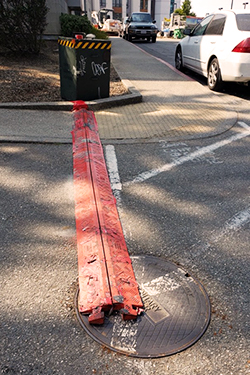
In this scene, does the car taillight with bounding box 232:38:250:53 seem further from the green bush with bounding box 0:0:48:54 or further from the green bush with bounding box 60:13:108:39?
the green bush with bounding box 60:13:108:39

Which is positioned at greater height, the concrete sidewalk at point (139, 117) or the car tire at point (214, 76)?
the car tire at point (214, 76)

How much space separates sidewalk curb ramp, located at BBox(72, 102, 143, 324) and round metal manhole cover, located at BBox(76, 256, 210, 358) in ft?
0.19

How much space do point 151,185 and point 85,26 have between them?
1389 cm

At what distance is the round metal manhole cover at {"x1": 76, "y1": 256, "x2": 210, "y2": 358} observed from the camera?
7.03ft

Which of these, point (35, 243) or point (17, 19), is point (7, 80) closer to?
point (17, 19)

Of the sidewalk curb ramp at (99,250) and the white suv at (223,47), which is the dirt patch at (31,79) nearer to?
the white suv at (223,47)

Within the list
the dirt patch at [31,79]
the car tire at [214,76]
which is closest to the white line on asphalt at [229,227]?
the dirt patch at [31,79]

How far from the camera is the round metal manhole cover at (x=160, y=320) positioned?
214cm

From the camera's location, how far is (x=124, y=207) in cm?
369

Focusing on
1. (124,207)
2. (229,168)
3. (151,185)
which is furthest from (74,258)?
(229,168)

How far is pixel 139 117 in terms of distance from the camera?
683 centimetres

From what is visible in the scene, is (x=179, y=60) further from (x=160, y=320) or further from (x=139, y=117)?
(x=160, y=320)

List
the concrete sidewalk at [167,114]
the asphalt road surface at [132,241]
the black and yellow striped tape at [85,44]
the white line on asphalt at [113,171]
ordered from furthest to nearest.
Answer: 1. the black and yellow striped tape at [85,44]
2. the concrete sidewalk at [167,114]
3. the white line on asphalt at [113,171]
4. the asphalt road surface at [132,241]

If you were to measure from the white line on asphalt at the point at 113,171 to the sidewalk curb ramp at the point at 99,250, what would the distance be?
60mm
